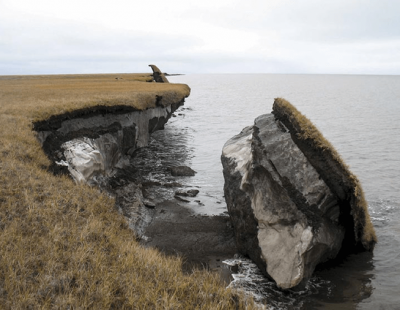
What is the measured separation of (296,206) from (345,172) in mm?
2033

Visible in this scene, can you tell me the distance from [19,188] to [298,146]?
9460mm

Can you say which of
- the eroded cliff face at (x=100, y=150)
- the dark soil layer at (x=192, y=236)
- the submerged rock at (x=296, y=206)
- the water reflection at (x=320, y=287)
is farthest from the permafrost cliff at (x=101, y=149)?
the submerged rock at (x=296, y=206)

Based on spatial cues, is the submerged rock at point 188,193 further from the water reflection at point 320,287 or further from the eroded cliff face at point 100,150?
the water reflection at point 320,287

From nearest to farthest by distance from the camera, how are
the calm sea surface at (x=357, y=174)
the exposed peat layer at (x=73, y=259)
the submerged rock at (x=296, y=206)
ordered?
the exposed peat layer at (x=73, y=259), the calm sea surface at (x=357, y=174), the submerged rock at (x=296, y=206)

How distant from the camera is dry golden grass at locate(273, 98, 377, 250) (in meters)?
11.8

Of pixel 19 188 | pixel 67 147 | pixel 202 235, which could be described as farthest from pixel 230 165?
pixel 19 188

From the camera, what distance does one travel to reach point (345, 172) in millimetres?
11953

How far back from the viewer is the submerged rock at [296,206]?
37.9ft

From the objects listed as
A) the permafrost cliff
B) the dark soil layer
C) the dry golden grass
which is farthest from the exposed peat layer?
the dry golden grass

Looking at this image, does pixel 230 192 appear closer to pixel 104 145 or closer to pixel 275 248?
pixel 275 248

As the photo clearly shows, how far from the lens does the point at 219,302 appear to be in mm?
6754

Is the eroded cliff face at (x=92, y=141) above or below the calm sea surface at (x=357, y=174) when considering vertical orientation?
above

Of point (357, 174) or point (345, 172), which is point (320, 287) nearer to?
point (345, 172)

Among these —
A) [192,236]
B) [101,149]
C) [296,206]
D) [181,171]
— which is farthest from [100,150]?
[296,206]
